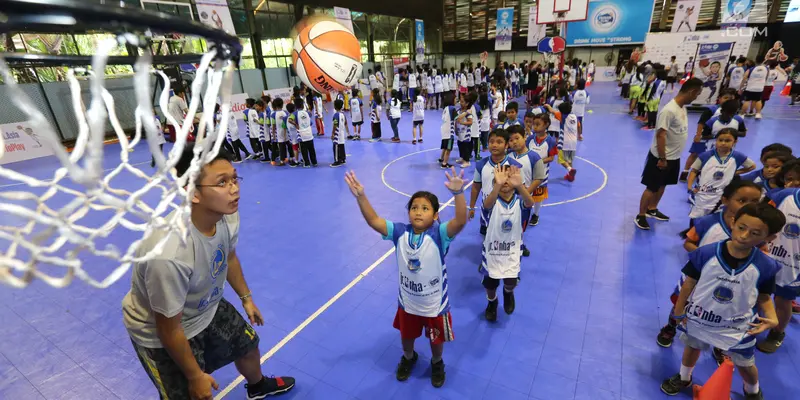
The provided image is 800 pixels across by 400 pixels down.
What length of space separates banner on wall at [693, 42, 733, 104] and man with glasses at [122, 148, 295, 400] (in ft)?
52.7

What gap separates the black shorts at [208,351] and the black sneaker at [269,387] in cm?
40

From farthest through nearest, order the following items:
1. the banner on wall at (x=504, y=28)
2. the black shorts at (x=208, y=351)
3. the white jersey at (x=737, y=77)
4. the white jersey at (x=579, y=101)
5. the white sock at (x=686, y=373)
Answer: the banner on wall at (x=504, y=28) → the white jersey at (x=737, y=77) → the white jersey at (x=579, y=101) → the white sock at (x=686, y=373) → the black shorts at (x=208, y=351)

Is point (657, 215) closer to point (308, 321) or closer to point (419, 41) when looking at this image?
point (308, 321)

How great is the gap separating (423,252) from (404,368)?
3.67 feet

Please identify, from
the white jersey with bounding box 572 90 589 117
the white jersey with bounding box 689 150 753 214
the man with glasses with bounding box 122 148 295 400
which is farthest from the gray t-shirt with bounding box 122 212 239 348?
the white jersey with bounding box 572 90 589 117

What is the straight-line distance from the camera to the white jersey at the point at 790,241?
3.01 metres

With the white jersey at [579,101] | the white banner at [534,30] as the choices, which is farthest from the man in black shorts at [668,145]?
the white banner at [534,30]

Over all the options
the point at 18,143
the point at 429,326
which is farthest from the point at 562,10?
the point at 18,143

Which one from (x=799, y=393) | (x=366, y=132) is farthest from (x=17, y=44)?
(x=799, y=393)

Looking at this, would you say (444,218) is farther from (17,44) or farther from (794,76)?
(794,76)

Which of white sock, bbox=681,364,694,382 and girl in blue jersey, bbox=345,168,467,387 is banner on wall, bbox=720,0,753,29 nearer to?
white sock, bbox=681,364,694,382

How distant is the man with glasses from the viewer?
1854 mm

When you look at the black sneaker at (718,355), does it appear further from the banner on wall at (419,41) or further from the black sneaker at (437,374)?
the banner on wall at (419,41)

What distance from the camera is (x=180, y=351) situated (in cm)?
196
